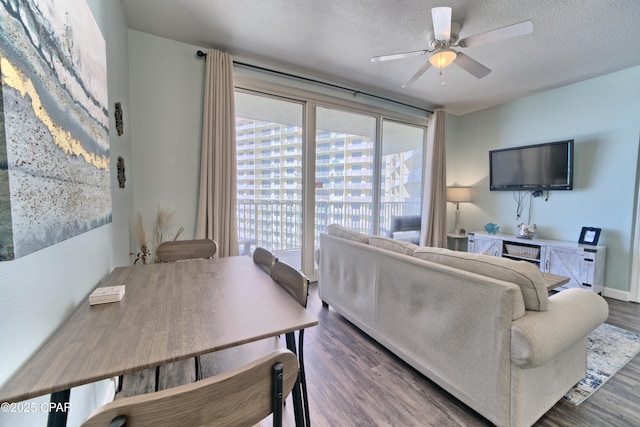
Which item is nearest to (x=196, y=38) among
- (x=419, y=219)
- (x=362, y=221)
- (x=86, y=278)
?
(x=86, y=278)

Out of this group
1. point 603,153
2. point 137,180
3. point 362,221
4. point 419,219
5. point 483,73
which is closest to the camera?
point 483,73

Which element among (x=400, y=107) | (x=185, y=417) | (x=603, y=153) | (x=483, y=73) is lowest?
(x=185, y=417)

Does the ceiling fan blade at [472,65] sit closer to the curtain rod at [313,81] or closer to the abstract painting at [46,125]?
the curtain rod at [313,81]

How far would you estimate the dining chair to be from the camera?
111 centimetres

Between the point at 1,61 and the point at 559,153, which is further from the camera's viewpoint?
the point at 559,153

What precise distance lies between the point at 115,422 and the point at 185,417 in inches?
4.6

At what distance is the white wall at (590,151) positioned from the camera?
304cm

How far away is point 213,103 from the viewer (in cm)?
270

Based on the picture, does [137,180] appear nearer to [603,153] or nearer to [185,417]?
[185,417]

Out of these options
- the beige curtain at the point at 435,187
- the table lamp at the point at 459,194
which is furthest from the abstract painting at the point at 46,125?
the table lamp at the point at 459,194

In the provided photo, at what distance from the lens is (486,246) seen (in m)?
4.02

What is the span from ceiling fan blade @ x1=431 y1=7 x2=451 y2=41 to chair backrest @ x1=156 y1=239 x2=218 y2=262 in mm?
2335

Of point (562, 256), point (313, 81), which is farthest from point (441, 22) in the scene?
point (562, 256)

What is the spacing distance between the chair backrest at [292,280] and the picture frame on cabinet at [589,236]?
13.0 feet
